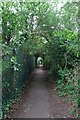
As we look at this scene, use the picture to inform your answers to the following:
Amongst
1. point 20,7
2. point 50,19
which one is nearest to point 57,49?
point 50,19

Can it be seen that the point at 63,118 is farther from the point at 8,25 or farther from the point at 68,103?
the point at 8,25

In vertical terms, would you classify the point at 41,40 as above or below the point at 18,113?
above

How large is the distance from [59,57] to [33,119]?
24.5 feet

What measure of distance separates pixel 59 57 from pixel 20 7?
3.94 meters

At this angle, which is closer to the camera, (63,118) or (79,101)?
(63,118)

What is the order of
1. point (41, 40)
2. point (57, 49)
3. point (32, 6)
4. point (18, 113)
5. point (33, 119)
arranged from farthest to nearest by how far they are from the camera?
point (41, 40) < point (32, 6) < point (57, 49) < point (18, 113) < point (33, 119)

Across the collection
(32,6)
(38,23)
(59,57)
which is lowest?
(59,57)

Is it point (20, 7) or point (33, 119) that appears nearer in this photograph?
point (33, 119)

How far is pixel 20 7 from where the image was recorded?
13.5 m

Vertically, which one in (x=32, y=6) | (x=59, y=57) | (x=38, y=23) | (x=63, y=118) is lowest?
(x=63, y=118)

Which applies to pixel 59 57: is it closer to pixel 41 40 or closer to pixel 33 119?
pixel 41 40

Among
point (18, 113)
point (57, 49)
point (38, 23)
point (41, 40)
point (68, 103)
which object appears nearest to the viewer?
point (18, 113)

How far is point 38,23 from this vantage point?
15.2 metres

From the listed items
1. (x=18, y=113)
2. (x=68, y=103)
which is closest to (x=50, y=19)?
(x=68, y=103)
